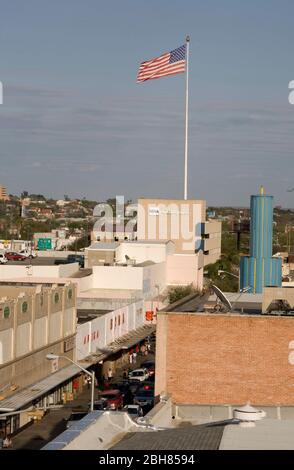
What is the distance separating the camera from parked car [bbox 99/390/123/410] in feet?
123

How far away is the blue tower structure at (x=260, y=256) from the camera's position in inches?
2328

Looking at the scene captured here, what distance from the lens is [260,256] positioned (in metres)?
60.0

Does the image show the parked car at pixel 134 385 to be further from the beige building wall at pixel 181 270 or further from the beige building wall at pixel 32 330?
the beige building wall at pixel 181 270

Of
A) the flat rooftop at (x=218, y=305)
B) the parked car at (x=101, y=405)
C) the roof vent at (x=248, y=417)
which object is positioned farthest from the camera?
the parked car at (x=101, y=405)

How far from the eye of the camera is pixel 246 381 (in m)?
28.3

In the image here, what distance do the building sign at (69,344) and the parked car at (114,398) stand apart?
4210mm

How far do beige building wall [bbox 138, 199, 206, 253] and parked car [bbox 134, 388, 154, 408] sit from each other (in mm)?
55444

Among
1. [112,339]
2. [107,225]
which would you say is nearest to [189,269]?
[112,339]

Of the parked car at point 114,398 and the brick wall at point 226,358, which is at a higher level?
the brick wall at point 226,358

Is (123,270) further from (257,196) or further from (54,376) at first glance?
(54,376)

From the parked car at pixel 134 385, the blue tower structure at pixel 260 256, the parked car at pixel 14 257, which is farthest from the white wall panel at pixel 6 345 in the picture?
the parked car at pixel 14 257

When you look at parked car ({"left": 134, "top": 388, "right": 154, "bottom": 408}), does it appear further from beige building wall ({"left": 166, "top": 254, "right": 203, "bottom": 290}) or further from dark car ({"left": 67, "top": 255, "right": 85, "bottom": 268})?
dark car ({"left": 67, "top": 255, "right": 85, "bottom": 268})
